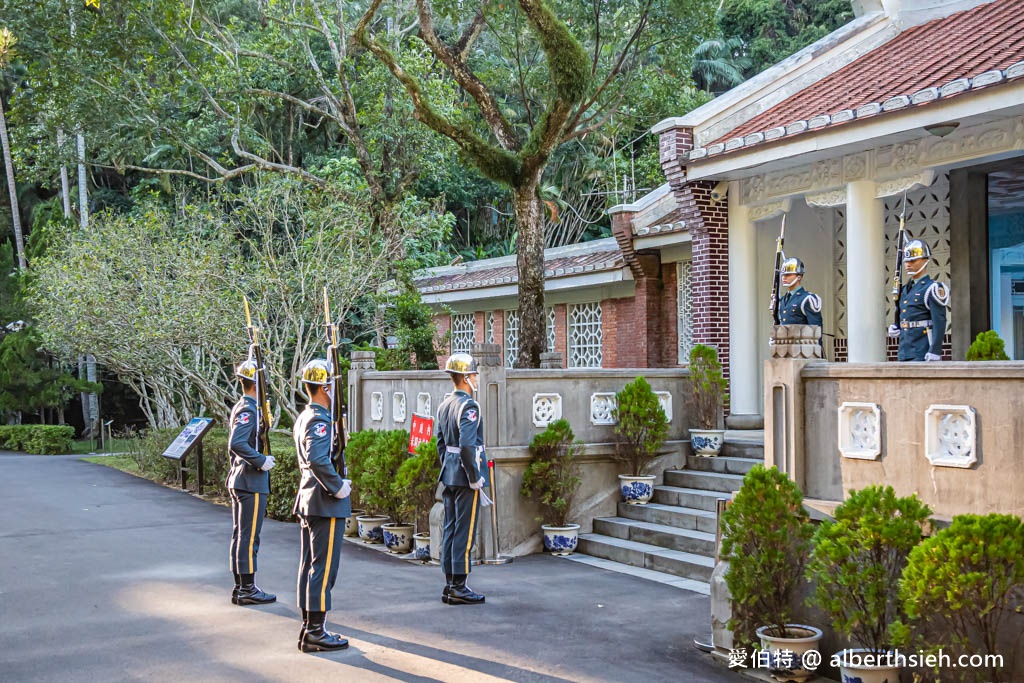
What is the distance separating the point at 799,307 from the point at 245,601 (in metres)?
6.30

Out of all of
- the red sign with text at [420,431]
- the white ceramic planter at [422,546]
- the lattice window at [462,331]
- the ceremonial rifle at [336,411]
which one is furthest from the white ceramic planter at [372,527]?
the lattice window at [462,331]

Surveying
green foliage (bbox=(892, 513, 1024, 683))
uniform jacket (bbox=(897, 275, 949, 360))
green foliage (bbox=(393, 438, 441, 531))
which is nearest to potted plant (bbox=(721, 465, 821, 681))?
green foliage (bbox=(892, 513, 1024, 683))

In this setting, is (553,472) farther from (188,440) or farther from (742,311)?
(188,440)

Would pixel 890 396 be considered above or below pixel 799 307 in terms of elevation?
below

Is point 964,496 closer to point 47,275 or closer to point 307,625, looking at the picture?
point 307,625

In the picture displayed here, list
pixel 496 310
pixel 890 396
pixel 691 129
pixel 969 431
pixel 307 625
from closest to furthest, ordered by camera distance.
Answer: pixel 969 431 < pixel 890 396 < pixel 307 625 < pixel 691 129 < pixel 496 310

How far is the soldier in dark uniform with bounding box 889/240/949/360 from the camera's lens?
358 inches

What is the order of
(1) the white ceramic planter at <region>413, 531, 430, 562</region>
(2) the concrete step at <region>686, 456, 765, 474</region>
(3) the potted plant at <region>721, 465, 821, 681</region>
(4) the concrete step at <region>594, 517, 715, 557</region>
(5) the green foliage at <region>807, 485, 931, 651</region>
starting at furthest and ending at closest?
(2) the concrete step at <region>686, 456, 765, 474</region> < (1) the white ceramic planter at <region>413, 531, 430, 562</region> < (4) the concrete step at <region>594, 517, 715, 557</region> < (3) the potted plant at <region>721, 465, 821, 681</region> < (5) the green foliage at <region>807, 485, 931, 651</region>

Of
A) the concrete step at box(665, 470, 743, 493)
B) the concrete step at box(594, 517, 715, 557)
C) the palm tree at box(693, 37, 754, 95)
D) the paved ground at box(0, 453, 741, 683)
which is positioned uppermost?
the palm tree at box(693, 37, 754, 95)

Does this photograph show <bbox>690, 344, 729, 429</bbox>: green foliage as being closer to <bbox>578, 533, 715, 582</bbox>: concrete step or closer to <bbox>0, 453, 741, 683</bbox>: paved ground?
<bbox>578, 533, 715, 582</bbox>: concrete step

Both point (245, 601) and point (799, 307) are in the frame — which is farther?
point (799, 307)

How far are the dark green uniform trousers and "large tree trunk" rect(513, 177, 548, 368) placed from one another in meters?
5.49

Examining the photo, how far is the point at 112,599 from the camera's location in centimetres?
938

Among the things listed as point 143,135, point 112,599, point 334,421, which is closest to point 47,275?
point 143,135
